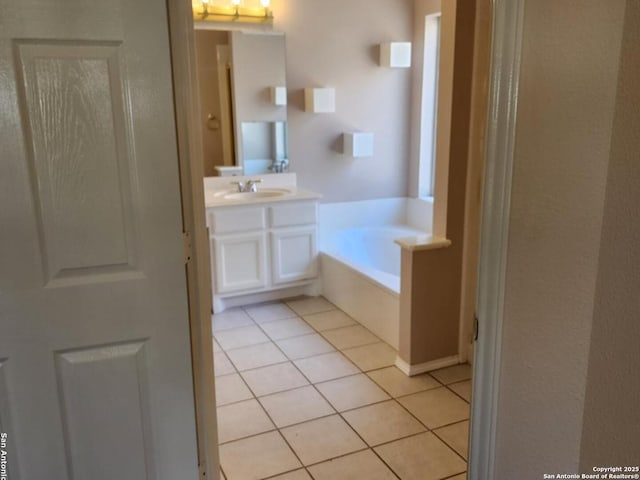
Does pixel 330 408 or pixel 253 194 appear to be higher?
pixel 253 194

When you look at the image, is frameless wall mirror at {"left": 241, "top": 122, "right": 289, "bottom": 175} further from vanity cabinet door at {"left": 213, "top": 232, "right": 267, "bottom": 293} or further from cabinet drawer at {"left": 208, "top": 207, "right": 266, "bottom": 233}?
vanity cabinet door at {"left": 213, "top": 232, "right": 267, "bottom": 293}

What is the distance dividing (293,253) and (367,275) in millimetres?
716

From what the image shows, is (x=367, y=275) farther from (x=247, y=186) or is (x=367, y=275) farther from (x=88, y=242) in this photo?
(x=88, y=242)

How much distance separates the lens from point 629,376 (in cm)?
100

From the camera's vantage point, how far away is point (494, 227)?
1.25 metres

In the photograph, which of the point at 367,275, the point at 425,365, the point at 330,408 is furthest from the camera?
the point at 367,275

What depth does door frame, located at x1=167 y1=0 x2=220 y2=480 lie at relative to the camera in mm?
1464

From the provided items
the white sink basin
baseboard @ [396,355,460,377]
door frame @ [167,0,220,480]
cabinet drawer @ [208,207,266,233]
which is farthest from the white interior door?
the white sink basin

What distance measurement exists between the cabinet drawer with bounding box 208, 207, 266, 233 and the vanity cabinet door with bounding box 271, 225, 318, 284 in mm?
159

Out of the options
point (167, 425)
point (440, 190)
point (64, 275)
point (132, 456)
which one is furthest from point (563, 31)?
point (440, 190)

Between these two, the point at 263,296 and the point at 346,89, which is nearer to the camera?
the point at 263,296

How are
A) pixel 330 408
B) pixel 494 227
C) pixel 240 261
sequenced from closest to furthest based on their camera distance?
pixel 494 227 → pixel 330 408 → pixel 240 261

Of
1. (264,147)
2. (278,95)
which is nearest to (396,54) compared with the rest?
(278,95)

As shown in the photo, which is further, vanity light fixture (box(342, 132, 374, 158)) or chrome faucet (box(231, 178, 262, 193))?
vanity light fixture (box(342, 132, 374, 158))
